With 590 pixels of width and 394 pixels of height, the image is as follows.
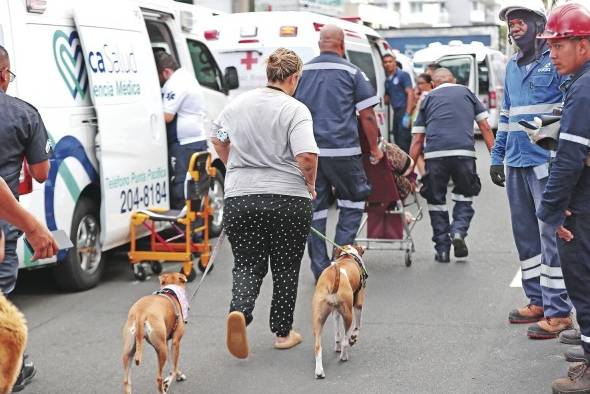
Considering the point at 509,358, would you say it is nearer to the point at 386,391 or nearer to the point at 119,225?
the point at 386,391

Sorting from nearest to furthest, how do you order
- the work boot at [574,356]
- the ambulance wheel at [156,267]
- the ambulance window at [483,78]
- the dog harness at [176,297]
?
1. the dog harness at [176,297]
2. the work boot at [574,356]
3. the ambulance wheel at [156,267]
4. the ambulance window at [483,78]

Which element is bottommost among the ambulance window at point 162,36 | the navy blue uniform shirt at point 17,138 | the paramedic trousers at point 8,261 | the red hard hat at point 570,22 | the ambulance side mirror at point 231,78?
the paramedic trousers at point 8,261

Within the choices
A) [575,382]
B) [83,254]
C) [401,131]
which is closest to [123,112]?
[83,254]

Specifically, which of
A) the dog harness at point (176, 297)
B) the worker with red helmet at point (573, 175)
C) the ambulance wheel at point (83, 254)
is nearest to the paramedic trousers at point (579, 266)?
the worker with red helmet at point (573, 175)

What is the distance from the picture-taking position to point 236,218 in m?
5.92

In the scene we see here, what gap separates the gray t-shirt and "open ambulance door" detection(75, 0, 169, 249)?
2595 mm

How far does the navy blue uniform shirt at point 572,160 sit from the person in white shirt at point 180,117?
16.1 ft

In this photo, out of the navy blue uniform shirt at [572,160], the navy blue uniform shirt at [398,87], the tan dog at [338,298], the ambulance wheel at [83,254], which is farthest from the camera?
the navy blue uniform shirt at [398,87]

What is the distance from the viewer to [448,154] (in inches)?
368

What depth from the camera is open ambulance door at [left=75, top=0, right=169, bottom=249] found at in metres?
8.30

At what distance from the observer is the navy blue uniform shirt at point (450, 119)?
9.30m

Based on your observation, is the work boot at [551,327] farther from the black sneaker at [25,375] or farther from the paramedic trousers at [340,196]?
the black sneaker at [25,375]

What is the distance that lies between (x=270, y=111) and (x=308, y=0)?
19563mm

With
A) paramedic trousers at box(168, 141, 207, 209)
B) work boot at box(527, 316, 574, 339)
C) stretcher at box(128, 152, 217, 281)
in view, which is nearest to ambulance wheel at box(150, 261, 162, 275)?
stretcher at box(128, 152, 217, 281)
